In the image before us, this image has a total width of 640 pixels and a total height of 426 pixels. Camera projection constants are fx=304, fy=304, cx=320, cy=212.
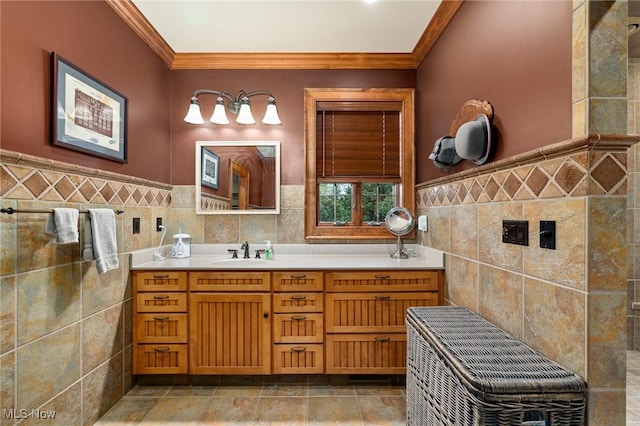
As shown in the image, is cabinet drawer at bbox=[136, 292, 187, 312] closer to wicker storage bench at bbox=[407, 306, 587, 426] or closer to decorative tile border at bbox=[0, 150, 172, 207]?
decorative tile border at bbox=[0, 150, 172, 207]

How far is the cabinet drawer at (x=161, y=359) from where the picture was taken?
208cm

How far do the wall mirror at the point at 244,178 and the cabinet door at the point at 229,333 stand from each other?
0.84 m

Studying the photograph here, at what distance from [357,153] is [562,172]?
172cm

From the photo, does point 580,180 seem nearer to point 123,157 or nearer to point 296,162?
point 296,162

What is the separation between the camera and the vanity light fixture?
246cm

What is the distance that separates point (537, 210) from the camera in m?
1.20

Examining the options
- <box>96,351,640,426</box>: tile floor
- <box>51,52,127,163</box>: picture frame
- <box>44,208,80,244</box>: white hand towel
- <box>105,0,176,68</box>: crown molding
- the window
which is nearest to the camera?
<box>44,208,80,244</box>: white hand towel

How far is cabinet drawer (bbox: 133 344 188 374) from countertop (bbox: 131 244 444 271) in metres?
0.55

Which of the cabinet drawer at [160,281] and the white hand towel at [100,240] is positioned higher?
the white hand towel at [100,240]

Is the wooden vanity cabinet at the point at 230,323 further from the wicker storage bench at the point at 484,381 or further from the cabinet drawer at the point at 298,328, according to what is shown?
the wicker storage bench at the point at 484,381

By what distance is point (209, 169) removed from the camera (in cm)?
266

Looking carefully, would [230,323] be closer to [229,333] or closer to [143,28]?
[229,333]

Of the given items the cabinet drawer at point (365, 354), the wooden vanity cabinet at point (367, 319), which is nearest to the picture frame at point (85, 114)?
the wooden vanity cabinet at point (367, 319)

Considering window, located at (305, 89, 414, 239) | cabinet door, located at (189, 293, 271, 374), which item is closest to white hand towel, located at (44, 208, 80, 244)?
cabinet door, located at (189, 293, 271, 374)
